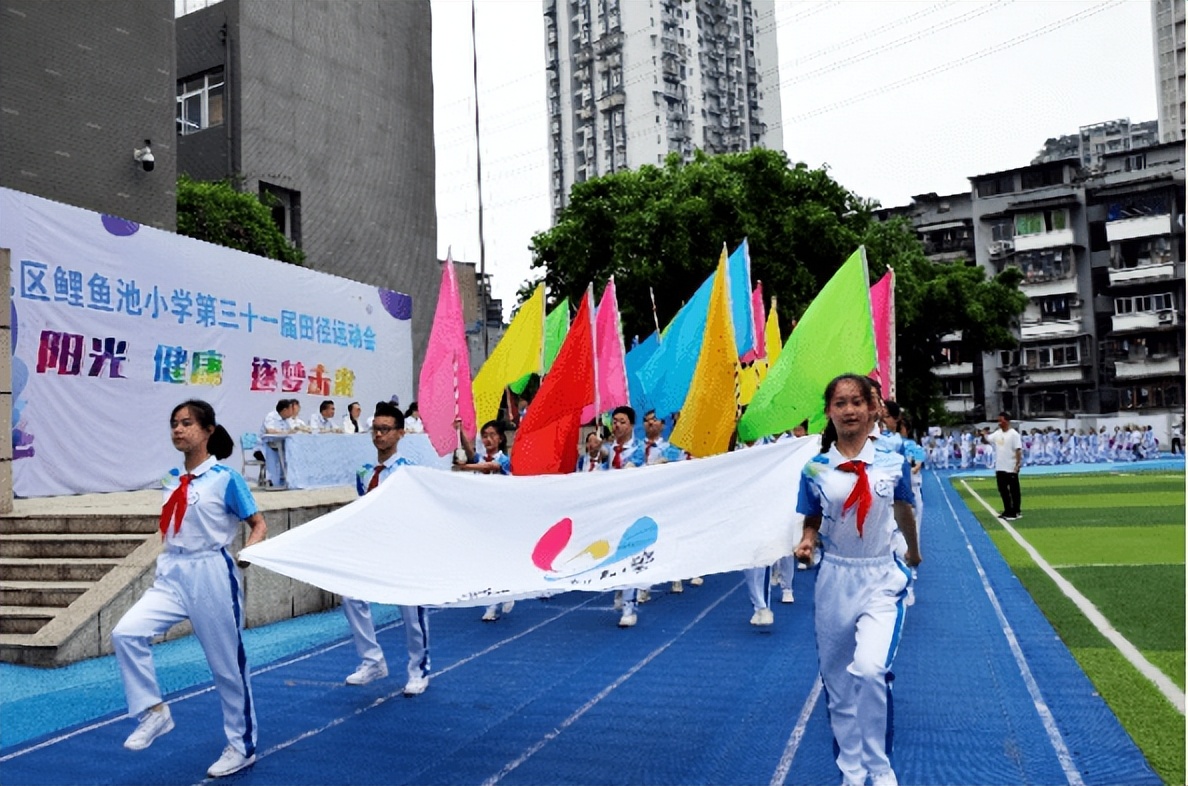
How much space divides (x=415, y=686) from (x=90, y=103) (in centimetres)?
1438

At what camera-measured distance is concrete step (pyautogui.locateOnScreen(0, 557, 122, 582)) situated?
359 inches

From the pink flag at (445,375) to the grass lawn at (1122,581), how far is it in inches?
195

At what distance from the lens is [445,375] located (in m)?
8.29

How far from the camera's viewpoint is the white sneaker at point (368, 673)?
709cm

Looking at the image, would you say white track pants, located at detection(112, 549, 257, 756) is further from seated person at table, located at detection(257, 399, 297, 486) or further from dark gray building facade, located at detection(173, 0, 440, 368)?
dark gray building facade, located at detection(173, 0, 440, 368)

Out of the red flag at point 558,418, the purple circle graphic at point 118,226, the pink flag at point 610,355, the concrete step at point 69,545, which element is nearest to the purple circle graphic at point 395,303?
the purple circle graphic at point 118,226

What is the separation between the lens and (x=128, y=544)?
937cm

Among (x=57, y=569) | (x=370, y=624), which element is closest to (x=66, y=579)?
(x=57, y=569)

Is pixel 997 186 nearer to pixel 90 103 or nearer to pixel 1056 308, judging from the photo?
pixel 1056 308

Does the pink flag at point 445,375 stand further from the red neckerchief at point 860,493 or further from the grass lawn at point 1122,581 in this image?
the grass lawn at point 1122,581

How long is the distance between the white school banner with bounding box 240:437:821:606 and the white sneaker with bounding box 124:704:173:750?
0.94m

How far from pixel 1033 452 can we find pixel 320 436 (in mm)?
39712

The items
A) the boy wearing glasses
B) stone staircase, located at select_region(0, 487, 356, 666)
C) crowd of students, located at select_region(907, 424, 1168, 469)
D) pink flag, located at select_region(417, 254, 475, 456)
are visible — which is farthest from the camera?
crowd of students, located at select_region(907, 424, 1168, 469)

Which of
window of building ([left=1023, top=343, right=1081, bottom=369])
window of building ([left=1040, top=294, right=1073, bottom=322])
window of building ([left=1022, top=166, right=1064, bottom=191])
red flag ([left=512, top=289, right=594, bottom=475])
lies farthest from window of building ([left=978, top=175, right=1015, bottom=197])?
red flag ([left=512, top=289, right=594, bottom=475])
